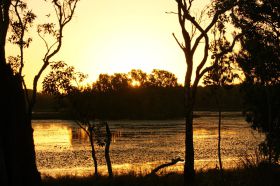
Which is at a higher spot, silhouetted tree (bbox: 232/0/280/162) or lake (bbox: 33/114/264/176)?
silhouetted tree (bbox: 232/0/280/162)

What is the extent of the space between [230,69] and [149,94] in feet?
367

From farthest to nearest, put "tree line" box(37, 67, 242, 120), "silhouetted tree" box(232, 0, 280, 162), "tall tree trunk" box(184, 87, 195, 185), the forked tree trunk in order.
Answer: "tree line" box(37, 67, 242, 120), "silhouetted tree" box(232, 0, 280, 162), "tall tree trunk" box(184, 87, 195, 185), the forked tree trunk

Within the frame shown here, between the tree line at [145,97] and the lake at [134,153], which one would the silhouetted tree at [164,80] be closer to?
the tree line at [145,97]

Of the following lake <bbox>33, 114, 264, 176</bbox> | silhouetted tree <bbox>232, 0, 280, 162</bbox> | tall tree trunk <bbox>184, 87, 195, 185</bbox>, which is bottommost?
lake <bbox>33, 114, 264, 176</bbox>

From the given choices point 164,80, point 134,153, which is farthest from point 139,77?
point 134,153

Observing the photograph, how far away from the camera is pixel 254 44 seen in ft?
101

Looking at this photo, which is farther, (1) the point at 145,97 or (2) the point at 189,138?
(1) the point at 145,97

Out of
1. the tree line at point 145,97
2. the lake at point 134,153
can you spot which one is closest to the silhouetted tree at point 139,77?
the tree line at point 145,97

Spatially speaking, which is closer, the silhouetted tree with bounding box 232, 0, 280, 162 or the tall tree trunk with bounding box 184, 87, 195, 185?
the tall tree trunk with bounding box 184, 87, 195, 185

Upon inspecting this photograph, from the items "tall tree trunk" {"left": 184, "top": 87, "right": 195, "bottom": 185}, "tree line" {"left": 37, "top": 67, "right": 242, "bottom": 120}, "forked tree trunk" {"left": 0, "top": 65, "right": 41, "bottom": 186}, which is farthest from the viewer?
"tree line" {"left": 37, "top": 67, "right": 242, "bottom": 120}

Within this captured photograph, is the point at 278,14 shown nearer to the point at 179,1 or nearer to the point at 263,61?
the point at 263,61

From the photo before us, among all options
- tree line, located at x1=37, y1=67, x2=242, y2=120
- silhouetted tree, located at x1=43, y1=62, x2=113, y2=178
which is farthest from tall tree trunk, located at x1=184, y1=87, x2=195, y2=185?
tree line, located at x1=37, y1=67, x2=242, y2=120

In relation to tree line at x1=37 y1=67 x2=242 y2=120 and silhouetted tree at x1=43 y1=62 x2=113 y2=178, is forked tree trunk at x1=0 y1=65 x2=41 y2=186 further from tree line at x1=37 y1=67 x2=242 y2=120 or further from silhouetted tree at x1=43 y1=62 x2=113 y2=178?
tree line at x1=37 y1=67 x2=242 y2=120

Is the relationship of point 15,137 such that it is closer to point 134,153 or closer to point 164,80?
point 134,153
